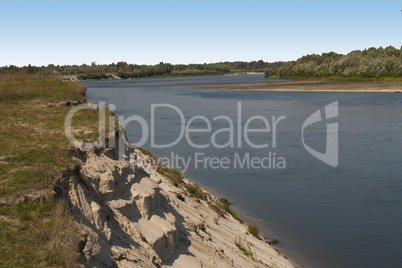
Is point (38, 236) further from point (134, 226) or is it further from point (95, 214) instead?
point (134, 226)

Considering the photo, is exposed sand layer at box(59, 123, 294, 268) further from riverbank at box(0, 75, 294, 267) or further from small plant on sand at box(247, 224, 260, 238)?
small plant on sand at box(247, 224, 260, 238)

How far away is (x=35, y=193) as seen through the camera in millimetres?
8523

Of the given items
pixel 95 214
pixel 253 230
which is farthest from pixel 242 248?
pixel 95 214

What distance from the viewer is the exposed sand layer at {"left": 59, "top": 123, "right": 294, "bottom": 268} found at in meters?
8.81

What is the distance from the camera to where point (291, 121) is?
47062 mm

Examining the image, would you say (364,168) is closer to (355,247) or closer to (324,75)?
(355,247)

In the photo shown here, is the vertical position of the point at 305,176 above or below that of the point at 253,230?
above

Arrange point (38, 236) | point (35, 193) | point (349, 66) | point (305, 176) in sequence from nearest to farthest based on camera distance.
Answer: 1. point (38, 236)
2. point (35, 193)
3. point (305, 176)
4. point (349, 66)

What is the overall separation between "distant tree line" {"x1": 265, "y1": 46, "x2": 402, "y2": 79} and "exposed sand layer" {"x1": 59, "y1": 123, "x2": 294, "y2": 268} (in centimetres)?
10745

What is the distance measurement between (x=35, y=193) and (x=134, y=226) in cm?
268

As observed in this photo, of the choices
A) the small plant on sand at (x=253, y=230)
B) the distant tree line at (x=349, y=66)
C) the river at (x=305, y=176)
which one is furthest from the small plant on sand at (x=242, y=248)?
the distant tree line at (x=349, y=66)

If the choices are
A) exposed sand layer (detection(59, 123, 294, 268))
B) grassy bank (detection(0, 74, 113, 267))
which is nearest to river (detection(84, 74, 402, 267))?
exposed sand layer (detection(59, 123, 294, 268))

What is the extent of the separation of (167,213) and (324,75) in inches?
5346

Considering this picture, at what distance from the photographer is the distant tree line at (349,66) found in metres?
110
